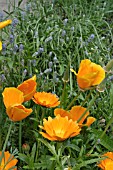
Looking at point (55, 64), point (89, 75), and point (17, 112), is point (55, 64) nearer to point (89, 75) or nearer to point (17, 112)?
point (89, 75)

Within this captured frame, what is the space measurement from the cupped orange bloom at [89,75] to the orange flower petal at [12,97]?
18cm

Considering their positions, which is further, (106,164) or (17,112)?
(106,164)

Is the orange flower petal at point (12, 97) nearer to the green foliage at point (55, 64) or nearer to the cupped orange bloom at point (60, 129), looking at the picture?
the cupped orange bloom at point (60, 129)

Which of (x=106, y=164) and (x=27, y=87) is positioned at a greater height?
(x=27, y=87)

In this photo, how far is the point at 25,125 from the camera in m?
1.83

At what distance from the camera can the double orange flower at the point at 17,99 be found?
1275 mm

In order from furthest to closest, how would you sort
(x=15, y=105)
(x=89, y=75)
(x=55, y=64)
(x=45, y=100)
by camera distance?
(x=55, y=64) < (x=45, y=100) < (x=89, y=75) < (x=15, y=105)

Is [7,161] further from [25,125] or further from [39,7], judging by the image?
[39,7]

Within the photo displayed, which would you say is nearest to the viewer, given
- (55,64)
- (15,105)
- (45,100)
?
(15,105)

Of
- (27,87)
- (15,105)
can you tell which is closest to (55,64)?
(27,87)

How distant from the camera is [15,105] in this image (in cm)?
127

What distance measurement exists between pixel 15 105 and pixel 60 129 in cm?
17

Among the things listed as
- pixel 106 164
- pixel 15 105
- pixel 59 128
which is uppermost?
pixel 15 105

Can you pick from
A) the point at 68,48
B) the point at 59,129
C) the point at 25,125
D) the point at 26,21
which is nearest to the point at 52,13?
the point at 26,21
